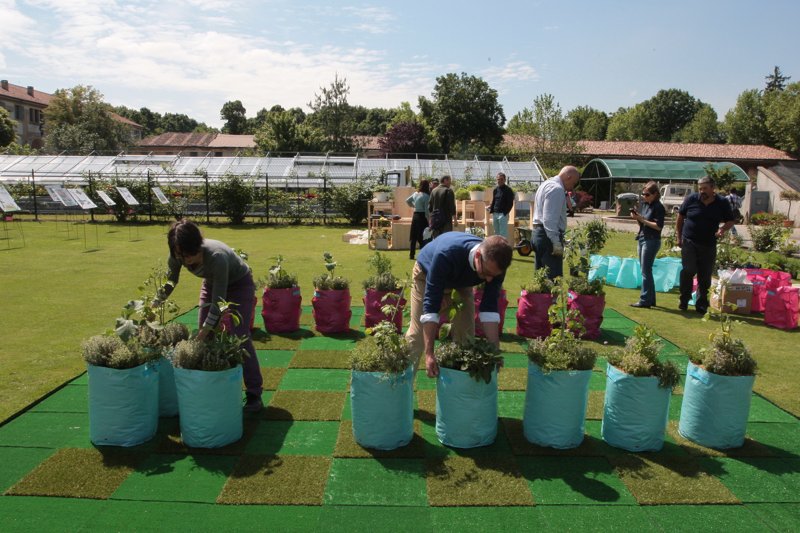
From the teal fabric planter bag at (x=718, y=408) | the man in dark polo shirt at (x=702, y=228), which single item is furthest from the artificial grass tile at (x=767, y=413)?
the man in dark polo shirt at (x=702, y=228)

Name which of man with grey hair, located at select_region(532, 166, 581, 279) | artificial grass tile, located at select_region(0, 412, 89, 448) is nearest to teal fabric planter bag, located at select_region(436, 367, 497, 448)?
artificial grass tile, located at select_region(0, 412, 89, 448)

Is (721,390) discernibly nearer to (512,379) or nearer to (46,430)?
(512,379)

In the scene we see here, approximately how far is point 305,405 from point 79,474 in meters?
1.66

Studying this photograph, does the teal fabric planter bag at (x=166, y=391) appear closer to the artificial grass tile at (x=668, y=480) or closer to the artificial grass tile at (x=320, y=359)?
the artificial grass tile at (x=320, y=359)

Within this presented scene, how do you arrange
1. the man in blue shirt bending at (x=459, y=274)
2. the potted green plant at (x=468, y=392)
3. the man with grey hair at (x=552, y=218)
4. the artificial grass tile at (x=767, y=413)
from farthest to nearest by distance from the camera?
the man with grey hair at (x=552, y=218), the artificial grass tile at (x=767, y=413), the potted green plant at (x=468, y=392), the man in blue shirt bending at (x=459, y=274)

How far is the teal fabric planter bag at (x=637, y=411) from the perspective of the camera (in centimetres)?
364

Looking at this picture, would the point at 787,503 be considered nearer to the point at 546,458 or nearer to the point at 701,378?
the point at 701,378

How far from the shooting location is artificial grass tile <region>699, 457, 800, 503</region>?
10.6 feet

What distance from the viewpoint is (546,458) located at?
364 centimetres

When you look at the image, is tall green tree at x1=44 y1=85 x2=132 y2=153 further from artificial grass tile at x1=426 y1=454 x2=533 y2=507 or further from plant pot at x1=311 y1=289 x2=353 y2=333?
artificial grass tile at x1=426 y1=454 x2=533 y2=507

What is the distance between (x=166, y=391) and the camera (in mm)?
4176

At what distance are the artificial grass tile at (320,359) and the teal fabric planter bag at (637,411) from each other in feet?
8.22

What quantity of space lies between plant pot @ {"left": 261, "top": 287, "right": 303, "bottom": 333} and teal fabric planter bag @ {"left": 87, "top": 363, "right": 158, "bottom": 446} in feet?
8.48

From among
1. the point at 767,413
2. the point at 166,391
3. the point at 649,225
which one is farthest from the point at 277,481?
the point at 649,225
